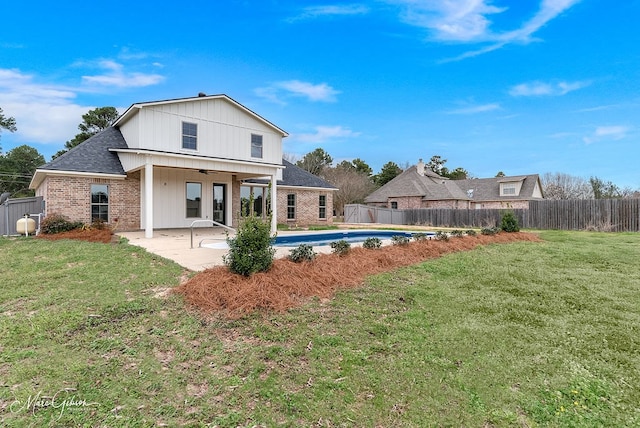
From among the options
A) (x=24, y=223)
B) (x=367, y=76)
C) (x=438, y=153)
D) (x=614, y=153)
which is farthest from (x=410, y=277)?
(x=438, y=153)

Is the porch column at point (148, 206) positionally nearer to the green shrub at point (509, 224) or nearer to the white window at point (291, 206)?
the white window at point (291, 206)

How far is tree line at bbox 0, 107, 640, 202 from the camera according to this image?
33.5 metres

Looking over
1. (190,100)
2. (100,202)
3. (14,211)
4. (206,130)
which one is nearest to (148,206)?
(100,202)

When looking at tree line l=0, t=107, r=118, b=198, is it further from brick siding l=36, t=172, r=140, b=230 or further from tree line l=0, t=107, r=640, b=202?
brick siding l=36, t=172, r=140, b=230

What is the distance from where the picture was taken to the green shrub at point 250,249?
5.67 metres

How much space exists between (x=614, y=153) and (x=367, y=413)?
34078 millimetres

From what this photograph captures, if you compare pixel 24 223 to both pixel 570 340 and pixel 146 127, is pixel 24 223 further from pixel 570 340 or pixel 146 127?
pixel 570 340

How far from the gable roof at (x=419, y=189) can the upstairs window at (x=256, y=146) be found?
2160cm

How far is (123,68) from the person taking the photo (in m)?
16.1

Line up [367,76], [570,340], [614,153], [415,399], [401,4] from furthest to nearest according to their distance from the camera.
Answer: [614,153], [367,76], [401,4], [570,340], [415,399]

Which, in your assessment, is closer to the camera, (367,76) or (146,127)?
(146,127)

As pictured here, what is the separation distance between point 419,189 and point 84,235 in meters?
30.0

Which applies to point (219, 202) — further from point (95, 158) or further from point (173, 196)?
point (95, 158)

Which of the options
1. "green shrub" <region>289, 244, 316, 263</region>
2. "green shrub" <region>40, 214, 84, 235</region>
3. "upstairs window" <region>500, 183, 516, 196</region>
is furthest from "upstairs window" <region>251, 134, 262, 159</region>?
"upstairs window" <region>500, 183, 516, 196</region>
